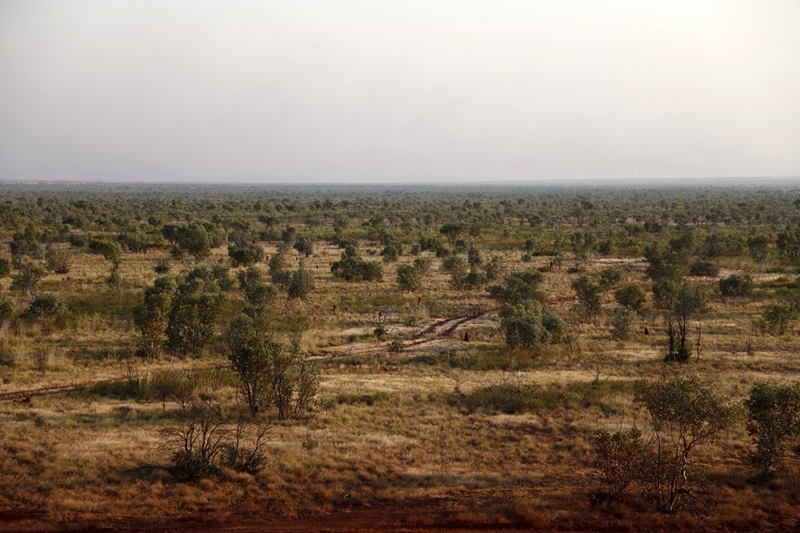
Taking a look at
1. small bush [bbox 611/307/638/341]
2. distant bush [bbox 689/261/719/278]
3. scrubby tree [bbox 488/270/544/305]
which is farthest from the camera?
distant bush [bbox 689/261/719/278]

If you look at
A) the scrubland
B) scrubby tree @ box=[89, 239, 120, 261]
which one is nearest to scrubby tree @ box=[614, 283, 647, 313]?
the scrubland

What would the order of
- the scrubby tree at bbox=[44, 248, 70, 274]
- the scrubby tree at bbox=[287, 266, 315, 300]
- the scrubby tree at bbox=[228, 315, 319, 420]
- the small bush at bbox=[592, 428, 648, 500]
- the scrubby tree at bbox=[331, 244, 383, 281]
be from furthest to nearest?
1. the scrubby tree at bbox=[44, 248, 70, 274]
2. the scrubby tree at bbox=[331, 244, 383, 281]
3. the scrubby tree at bbox=[287, 266, 315, 300]
4. the scrubby tree at bbox=[228, 315, 319, 420]
5. the small bush at bbox=[592, 428, 648, 500]

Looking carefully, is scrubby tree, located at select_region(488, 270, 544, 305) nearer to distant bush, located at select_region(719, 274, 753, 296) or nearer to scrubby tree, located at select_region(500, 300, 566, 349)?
scrubby tree, located at select_region(500, 300, 566, 349)

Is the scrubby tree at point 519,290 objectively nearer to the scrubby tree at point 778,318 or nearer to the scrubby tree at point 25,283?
the scrubby tree at point 778,318

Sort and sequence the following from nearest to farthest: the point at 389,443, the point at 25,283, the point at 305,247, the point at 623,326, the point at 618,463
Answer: the point at 618,463, the point at 389,443, the point at 623,326, the point at 25,283, the point at 305,247

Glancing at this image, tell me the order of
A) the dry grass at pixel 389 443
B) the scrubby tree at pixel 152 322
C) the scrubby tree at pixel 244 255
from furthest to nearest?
1. the scrubby tree at pixel 244 255
2. the scrubby tree at pixel 152 322
3. the dry grass at pixel 389 443

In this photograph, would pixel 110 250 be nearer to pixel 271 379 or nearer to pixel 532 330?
pixel 271 379

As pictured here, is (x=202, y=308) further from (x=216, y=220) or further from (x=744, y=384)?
(x=216, y=220)

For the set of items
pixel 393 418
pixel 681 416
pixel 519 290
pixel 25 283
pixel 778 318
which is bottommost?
pixel 393 418

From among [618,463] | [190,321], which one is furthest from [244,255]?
[618,463]

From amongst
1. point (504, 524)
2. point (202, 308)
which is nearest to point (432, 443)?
point (504, 524)

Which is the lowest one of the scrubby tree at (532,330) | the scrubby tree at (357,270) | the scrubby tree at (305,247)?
the scrubby tree at (532,330)

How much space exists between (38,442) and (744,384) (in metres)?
25.8

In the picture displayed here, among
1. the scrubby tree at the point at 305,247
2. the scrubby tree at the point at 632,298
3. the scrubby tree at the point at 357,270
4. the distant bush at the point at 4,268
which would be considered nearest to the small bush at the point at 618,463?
the scrubby tree at the point at 632,298
